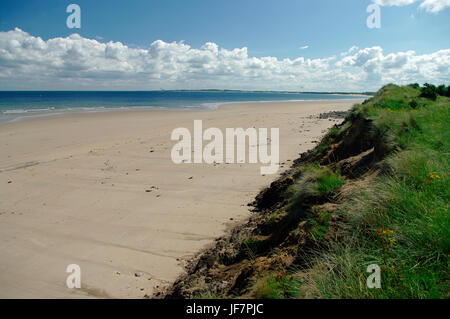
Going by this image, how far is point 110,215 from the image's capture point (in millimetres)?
6543

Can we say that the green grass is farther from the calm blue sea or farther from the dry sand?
the calm blue sea

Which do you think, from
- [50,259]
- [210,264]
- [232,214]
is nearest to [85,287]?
[50,259]

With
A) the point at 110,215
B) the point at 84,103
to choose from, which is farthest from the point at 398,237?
the point at 84,103

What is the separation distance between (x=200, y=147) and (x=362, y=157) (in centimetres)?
849

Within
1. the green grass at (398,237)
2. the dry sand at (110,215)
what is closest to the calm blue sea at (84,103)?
the dry sand at (110,215)

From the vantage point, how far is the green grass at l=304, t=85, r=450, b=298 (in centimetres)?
241

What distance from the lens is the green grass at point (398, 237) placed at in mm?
2410

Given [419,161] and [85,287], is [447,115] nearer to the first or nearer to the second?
[419,161]

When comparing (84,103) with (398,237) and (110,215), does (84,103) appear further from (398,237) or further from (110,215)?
(398,237)

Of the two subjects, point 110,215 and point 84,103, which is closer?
point 110,215

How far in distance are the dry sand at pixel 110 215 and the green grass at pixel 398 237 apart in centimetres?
267

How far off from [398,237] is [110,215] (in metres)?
5.77

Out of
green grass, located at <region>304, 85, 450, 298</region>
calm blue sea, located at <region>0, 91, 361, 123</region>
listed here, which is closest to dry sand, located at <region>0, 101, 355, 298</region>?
green grass, located at <region>304, 85, 450, 298</region>
